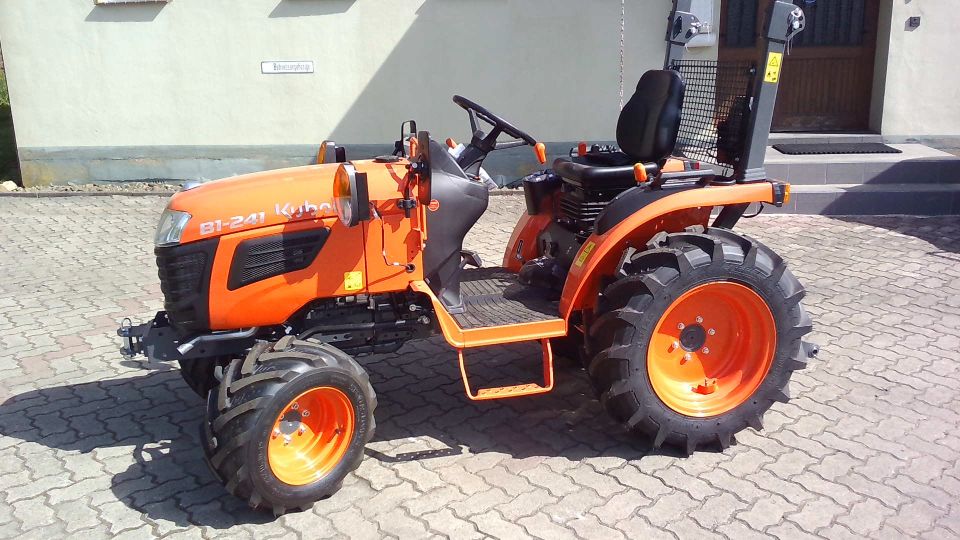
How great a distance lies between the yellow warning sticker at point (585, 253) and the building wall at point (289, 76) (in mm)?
5704

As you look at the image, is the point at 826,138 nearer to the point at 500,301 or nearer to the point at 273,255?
the point at 500,301

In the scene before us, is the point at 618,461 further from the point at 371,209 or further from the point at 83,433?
the point at 83,433

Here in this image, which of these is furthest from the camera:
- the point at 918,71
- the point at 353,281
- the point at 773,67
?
the point at 918,71

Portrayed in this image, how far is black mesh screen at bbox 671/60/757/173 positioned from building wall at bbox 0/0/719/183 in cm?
474

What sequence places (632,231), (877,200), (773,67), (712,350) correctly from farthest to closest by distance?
(877,200)
(712,350)
(632,231)
(773,67)

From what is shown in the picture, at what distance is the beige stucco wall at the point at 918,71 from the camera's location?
920 centimetres

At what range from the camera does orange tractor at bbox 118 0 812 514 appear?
11.4 feet

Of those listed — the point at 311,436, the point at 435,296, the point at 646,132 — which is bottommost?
the point at 311,436

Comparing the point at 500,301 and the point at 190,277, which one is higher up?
the point at 190,277

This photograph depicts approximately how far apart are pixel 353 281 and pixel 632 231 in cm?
134

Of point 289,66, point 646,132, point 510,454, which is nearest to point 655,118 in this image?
point 646,132

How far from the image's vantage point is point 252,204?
3.65m

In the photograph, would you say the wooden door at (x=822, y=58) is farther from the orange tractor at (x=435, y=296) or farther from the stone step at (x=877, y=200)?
the orange tractor at (x=435, y=296)

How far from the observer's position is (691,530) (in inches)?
131
